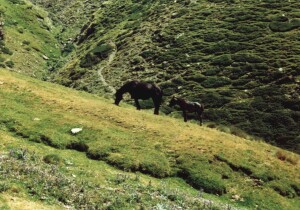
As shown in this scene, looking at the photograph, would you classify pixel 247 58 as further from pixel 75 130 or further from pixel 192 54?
pixel 75 130

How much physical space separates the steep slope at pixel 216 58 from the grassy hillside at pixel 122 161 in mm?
30199

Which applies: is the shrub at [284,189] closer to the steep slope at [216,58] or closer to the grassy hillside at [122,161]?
the grassy hillside at [122,161]

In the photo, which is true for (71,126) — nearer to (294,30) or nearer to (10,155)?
(10,155)

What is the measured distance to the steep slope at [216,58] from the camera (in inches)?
2687

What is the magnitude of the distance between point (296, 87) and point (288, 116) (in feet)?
27.1

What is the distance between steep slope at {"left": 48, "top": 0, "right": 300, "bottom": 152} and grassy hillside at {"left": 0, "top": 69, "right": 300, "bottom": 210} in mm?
30199

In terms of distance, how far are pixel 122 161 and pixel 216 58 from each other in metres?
60.2

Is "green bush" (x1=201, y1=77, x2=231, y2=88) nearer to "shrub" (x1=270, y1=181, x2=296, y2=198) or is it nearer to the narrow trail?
the narrow trail

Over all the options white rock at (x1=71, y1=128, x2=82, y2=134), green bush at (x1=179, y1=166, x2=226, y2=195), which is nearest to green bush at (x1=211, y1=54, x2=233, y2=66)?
white rock at (x1=71, y1=128, x2=82, y2=134)

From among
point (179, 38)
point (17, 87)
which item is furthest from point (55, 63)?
point (17, 87)

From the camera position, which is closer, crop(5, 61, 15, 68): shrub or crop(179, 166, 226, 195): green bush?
crop(179, 166, 226, 195): green bush

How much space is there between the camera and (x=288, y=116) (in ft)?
215

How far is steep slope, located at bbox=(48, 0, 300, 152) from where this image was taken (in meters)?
68.2

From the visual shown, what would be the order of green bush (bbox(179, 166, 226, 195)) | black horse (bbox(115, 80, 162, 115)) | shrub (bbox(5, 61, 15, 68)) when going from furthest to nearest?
shrub (bbox(5, 61, 15, 68)) → black horse (bbox(115, 80, 162, 115)) → green bush (bbox(179, 166, 226, 195))
